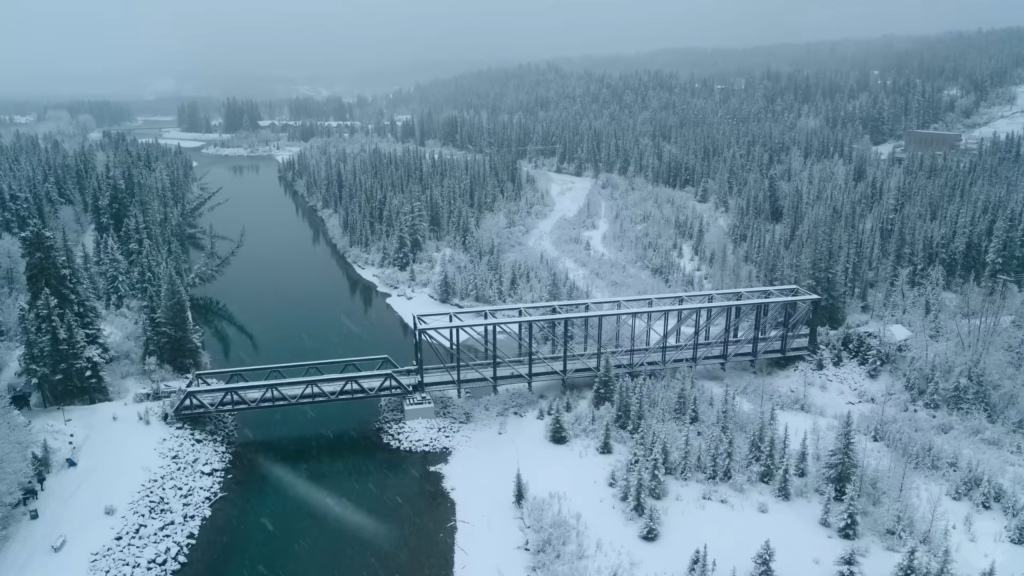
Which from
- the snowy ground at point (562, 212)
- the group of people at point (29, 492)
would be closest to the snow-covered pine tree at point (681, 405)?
the snowy ground at point (562, 212)

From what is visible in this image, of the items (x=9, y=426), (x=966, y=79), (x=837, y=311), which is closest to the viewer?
(x=9, y=426)

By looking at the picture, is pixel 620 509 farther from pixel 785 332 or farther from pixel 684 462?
pixel 785 332

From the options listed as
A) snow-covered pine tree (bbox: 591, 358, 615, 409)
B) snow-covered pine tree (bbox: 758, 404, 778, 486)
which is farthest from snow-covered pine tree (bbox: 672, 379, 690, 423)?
snow-covered pine tree (bbox: 758, 404, 778, 486)

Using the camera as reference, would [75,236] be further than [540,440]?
Yes

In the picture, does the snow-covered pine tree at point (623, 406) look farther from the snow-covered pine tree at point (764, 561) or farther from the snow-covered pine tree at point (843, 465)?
the snow-covered pine tree at point (764, 561)

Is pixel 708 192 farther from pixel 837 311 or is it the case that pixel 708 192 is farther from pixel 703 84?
pixel 703 84

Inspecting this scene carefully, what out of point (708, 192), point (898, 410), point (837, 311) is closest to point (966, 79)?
point (708, 192)
